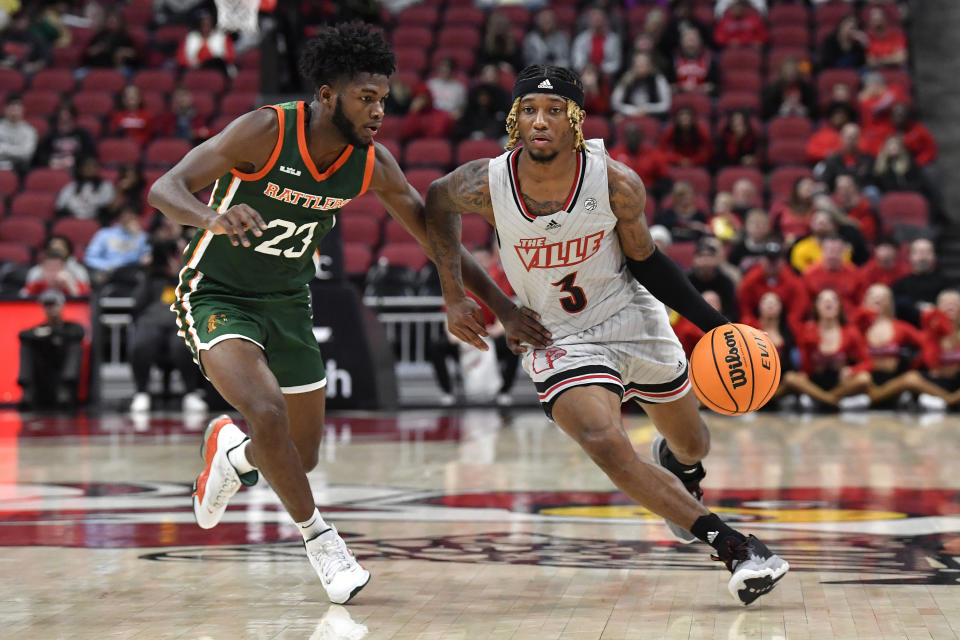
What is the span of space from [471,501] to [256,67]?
427 inches

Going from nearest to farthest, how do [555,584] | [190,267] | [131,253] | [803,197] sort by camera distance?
1. [555,584]
2. [190,267]
3. [803,197]
4. [131,253]

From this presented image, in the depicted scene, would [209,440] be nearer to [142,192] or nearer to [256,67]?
[142,192]

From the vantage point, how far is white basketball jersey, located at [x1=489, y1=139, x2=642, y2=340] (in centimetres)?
446

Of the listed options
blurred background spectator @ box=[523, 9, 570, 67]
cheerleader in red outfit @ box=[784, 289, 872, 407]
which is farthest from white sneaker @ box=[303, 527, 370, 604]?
blurred background spectator @ box=[523, 9, 570, 67]

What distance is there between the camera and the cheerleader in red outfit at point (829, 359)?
37.1 feet

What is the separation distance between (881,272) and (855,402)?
4.08 feet

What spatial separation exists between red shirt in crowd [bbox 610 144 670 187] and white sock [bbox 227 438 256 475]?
8.63m

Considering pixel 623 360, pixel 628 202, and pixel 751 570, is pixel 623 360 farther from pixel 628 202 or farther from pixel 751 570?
pixel 751 570

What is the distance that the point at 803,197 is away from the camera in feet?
39.7

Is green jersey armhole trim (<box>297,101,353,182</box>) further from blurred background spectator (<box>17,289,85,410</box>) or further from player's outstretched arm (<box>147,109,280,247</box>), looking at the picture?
blurred background spectator (<box>17,289,85,410</box>)

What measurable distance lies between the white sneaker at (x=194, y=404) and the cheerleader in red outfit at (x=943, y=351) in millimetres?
6077

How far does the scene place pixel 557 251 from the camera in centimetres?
452

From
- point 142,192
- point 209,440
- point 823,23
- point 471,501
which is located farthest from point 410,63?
point 209,440

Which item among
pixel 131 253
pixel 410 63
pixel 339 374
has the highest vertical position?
pixel 410 63
